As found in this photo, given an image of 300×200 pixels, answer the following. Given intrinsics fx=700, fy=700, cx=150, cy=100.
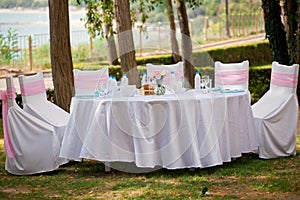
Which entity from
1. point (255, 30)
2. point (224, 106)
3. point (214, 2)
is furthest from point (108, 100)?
point (214, 2)

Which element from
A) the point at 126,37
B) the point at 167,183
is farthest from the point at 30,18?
the point at 167,183

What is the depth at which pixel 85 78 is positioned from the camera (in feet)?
23.9

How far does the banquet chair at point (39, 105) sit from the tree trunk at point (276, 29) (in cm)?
553

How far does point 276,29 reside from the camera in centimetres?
1148

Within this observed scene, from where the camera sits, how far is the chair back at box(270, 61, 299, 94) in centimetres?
679

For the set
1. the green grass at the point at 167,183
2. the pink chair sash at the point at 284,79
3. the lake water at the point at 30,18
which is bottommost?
the green grass at the point at 167,183

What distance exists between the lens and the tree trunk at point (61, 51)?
26.9 ft

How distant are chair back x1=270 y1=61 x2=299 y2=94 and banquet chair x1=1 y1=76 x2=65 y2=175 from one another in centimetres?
227

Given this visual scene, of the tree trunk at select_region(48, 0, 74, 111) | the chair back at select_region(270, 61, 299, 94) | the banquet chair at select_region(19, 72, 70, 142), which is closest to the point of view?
the banquet chair at select_region(19, 72, 70, 142)

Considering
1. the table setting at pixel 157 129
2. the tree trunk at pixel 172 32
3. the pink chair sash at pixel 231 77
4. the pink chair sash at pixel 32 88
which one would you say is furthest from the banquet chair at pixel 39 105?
the tree trunk at pixel 172 32

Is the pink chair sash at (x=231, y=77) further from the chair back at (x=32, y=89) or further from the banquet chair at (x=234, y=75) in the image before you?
the chair back at (x=32, y=89)

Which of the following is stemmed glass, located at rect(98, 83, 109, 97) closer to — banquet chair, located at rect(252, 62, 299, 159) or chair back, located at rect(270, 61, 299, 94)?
banquet chair, located at rect(252, 62, 299, 159)

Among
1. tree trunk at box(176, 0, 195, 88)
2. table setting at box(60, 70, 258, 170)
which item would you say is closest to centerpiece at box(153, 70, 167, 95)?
table setting at box(60, 70, 258, 170)

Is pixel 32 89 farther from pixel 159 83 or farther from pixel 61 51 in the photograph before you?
pixel 61 51
